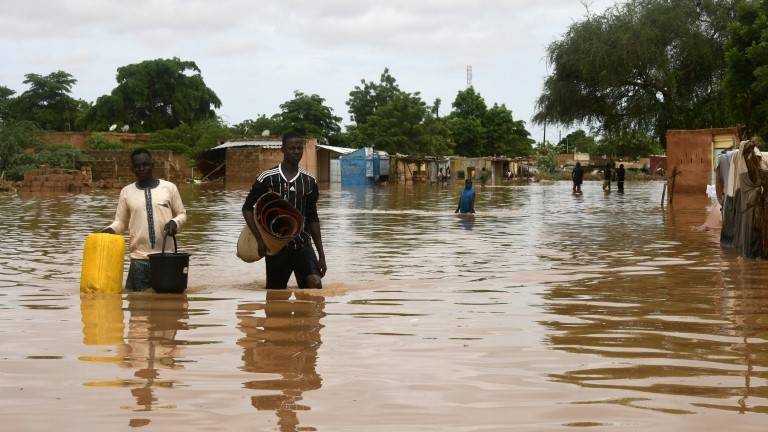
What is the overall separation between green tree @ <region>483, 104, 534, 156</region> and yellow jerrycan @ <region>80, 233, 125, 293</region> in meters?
79.7

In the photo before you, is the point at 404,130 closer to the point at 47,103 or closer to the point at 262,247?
the point at 47,103

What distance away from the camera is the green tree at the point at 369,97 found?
8756 centimetres

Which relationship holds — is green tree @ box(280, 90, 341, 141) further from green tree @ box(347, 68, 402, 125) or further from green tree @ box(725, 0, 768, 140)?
green tree @ box(725, 0, 768, 140)

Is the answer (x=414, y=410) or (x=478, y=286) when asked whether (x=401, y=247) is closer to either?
(x=478, y=286)

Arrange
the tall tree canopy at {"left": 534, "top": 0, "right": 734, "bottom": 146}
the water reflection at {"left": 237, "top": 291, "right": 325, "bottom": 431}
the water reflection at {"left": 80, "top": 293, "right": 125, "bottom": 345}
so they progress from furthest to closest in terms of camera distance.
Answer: the tall tree canopy at {"left": 534, "top": 0, "right": 734, "bottom": 146} → the water reflection at {"left": 80, "top": 293, "right": 125, "bottom": 345} → the water reflection at {"left": 237, "top": 291, "right": 325, "bottom": 431}

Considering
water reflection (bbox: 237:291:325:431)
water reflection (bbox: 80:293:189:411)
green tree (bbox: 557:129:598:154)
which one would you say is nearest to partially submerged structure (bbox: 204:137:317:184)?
water reflection (bbox: 80:293:189:411)

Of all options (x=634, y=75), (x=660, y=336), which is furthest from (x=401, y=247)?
(x=634, y=75)

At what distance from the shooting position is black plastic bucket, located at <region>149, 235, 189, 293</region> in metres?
7.71

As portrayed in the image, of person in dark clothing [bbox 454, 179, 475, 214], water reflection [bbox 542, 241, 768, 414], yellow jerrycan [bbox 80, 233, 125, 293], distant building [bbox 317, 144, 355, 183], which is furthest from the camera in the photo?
distant building [bbox 317, 144, 355, 183]

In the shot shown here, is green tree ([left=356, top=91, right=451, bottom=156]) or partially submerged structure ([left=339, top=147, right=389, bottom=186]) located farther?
green tree ([left=356, top=91, right=451, bottom=156])

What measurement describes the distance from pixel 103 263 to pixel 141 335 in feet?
6.56

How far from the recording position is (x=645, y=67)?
37.9 meters

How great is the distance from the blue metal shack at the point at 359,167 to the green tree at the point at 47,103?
31.6m

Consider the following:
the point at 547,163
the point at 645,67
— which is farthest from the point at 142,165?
the point at 547,163
